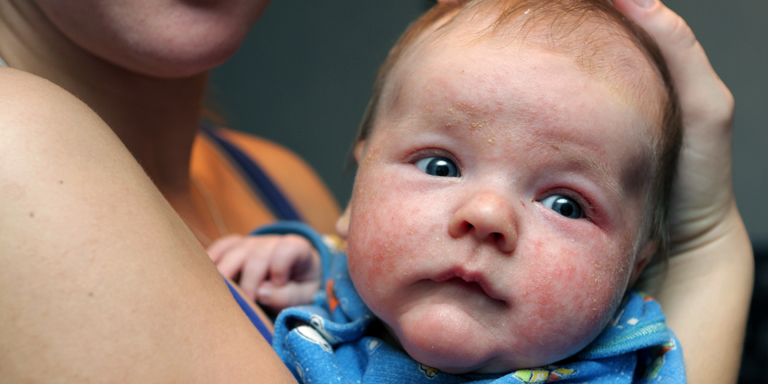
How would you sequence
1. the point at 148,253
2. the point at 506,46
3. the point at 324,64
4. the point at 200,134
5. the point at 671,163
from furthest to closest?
the point at 324,64 < the point at 200,134 < the point at 671,163 < the point at 506,46 < the point at 148,253

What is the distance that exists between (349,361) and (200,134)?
3.65ft

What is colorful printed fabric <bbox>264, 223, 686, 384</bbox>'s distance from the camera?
0.81m

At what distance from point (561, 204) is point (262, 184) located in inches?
41.2

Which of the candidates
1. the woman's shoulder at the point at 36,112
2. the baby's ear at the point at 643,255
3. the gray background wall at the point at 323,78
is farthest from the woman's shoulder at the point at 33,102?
the gray background wall at the point at 323,78

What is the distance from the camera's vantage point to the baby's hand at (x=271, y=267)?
1.06 meters

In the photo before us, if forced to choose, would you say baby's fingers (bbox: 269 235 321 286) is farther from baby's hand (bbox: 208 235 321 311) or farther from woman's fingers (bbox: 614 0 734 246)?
woman's fingers (bbox: 614 0 734 246)

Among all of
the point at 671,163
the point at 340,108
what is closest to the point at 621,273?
the point at 671,163

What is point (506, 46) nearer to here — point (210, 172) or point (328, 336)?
point (328, 336)

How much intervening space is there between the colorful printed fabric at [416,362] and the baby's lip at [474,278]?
0.12m

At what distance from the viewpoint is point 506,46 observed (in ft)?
2.70

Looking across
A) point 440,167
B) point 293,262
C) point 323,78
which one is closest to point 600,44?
point 440,167

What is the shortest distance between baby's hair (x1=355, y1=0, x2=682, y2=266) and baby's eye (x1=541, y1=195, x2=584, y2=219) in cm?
16

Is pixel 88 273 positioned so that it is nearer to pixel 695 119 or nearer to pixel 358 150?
pixel 358 150

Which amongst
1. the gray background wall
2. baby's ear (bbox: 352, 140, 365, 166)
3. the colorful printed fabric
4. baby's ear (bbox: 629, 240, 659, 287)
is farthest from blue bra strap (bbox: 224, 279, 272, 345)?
the gray background wall
